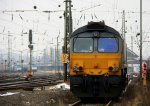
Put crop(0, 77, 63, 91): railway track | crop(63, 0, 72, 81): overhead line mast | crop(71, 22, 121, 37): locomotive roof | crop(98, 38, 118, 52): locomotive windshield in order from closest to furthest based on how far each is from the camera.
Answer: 1. crop(98, 38, 118, 52): locomotive windshield
2. crop(71, 22, 121, 37): locomotive roof
3. crop(0, 77, 63, 91): railway track
4. crop(63, 0, 72, 81): overhead line mast

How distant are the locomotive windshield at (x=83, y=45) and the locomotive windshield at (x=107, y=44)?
43 centimetres

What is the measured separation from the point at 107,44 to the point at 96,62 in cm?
108

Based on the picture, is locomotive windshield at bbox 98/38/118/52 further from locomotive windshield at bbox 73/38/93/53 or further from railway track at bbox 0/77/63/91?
railway track at bbox 0/77/63/91

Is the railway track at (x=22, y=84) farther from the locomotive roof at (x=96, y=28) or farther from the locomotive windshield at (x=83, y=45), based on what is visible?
the locomotive roof at (x=96, y=28)

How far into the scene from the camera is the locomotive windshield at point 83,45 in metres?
20.0

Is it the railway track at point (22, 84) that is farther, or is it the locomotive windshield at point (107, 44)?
the railway track at point (22, 84)

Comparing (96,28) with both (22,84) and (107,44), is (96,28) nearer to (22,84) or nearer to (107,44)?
(107,44)

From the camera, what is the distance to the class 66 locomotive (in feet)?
63.8

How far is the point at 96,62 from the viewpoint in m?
19.7

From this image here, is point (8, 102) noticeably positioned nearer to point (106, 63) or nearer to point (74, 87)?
point (74, 87)

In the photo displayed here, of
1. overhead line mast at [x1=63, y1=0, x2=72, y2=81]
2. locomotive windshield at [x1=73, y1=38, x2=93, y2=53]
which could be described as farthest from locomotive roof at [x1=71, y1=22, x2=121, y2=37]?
overhead line mast at [x1=63, y1=0, x2=72, y2=81]

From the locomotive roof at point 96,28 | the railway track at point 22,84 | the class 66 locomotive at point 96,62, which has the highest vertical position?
the locomotive roof at point 96,28

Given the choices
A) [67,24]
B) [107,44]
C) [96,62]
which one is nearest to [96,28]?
[107,44]

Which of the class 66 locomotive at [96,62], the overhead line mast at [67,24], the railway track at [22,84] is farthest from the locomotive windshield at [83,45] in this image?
the overhead line mast at [67,24]
